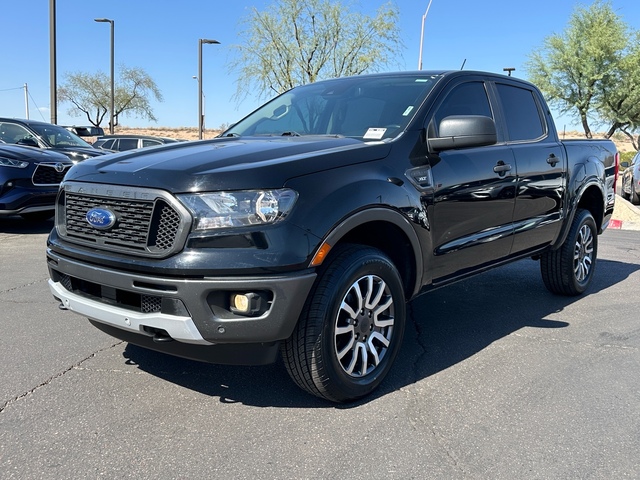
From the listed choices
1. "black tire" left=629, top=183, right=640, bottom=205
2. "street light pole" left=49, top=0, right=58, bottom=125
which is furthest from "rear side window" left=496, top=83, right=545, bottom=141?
"street light pole" left=49, top=0, right=58, bottom=125

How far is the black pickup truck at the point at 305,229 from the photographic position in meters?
2.73

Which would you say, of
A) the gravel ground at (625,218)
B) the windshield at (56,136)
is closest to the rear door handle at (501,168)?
the windshield at (56,136)

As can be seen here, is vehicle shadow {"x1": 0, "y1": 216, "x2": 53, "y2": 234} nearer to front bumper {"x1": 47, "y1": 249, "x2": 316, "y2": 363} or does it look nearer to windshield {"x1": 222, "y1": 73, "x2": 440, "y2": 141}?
windshield {"x1": 222, "y1": 73, "x2": 440, "y2": 141}

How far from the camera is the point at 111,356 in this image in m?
3.80

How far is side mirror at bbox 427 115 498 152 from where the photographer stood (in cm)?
358

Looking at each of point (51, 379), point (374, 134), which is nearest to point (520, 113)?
point (374, 134)

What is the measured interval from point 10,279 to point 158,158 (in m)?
3.44

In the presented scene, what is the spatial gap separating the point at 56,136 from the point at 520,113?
8170 mm

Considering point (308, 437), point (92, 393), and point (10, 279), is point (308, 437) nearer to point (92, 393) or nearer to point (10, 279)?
point (92, 393)

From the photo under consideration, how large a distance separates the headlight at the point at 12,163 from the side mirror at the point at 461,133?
257 inches

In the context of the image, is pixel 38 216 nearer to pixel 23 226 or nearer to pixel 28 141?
pixel 23 226

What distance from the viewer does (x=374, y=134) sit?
12.0ft

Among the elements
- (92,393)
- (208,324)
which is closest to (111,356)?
(92,393)

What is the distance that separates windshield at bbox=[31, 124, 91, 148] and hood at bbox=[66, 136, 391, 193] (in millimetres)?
7394
